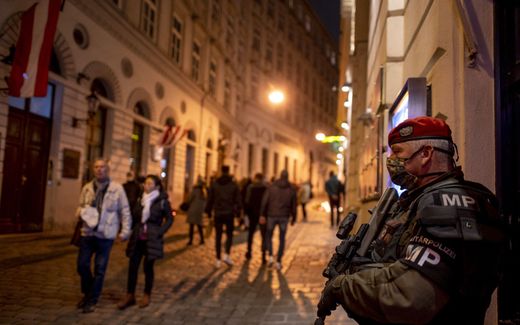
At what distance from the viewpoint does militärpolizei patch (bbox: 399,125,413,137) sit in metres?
1.98

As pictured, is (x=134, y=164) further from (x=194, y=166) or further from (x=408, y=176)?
(x=408, y=176)

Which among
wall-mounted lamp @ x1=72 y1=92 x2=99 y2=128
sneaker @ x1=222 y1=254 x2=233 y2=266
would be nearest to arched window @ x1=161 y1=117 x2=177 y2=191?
wall-mounted lamp @ x1=72 y1=92 x2=99 y2=128

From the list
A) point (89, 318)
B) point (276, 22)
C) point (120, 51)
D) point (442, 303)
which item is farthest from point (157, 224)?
point (276, 22)

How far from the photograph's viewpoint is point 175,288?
6473 millimetres

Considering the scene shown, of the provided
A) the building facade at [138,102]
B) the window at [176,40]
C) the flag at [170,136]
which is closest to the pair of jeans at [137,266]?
the building facade at [138,102]

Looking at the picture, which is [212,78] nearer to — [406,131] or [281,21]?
[281,21]

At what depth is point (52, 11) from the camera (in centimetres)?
938

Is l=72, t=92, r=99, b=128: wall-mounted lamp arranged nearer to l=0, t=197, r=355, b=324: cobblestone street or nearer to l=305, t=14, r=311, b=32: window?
l=0, t=197, r=355, b=324: cobblestone street

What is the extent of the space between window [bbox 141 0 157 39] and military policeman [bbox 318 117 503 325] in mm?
15702

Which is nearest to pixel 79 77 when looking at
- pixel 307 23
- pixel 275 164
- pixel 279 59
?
pixel 275 164

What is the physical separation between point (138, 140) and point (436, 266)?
16.0 m

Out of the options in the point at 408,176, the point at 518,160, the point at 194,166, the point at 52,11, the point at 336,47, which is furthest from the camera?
the point at 336,47

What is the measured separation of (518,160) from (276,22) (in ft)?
121

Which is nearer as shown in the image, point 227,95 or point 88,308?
point 88,308
